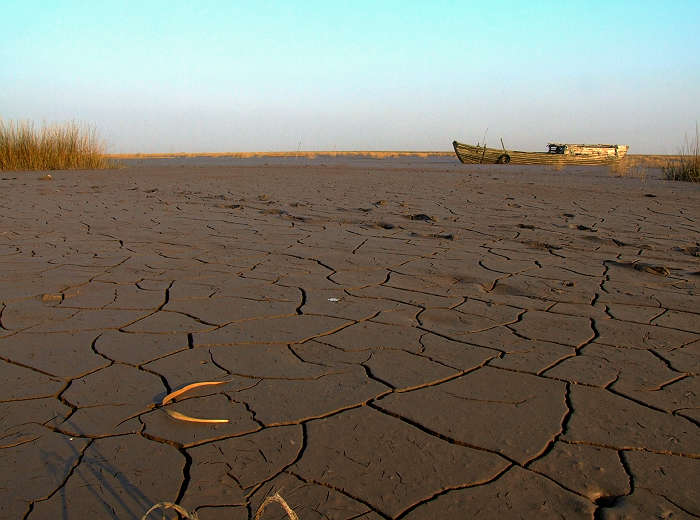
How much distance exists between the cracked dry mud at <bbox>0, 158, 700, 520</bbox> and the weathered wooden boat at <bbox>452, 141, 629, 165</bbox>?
16180mm

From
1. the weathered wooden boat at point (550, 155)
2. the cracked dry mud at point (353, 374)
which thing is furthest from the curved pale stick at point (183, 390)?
the weathered wooden boat at point (550, 155)

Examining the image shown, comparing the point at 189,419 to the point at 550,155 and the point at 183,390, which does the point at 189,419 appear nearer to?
the point at 183,390

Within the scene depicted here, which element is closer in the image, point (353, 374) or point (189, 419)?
point (189, 419)

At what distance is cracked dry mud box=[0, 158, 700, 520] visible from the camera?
147 centimetres

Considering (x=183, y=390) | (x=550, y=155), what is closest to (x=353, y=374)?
(x=183, y=390)

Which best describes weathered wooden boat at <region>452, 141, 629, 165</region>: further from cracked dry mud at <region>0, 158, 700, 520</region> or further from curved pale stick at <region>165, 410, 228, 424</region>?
curved pale stick at <region>165, 410, 228, 424</region>

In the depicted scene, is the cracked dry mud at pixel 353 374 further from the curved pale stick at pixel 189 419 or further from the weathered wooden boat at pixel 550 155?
the weathered wooden boat at pixel 550 155

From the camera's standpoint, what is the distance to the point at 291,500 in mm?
1408

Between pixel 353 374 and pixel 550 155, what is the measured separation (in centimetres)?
1974

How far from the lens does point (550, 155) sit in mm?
20234

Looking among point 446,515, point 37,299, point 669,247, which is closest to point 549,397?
point 446,515

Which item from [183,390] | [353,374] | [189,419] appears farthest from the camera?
[353,374]

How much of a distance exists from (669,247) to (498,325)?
105 inches

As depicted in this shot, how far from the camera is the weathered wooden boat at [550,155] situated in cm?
2019
